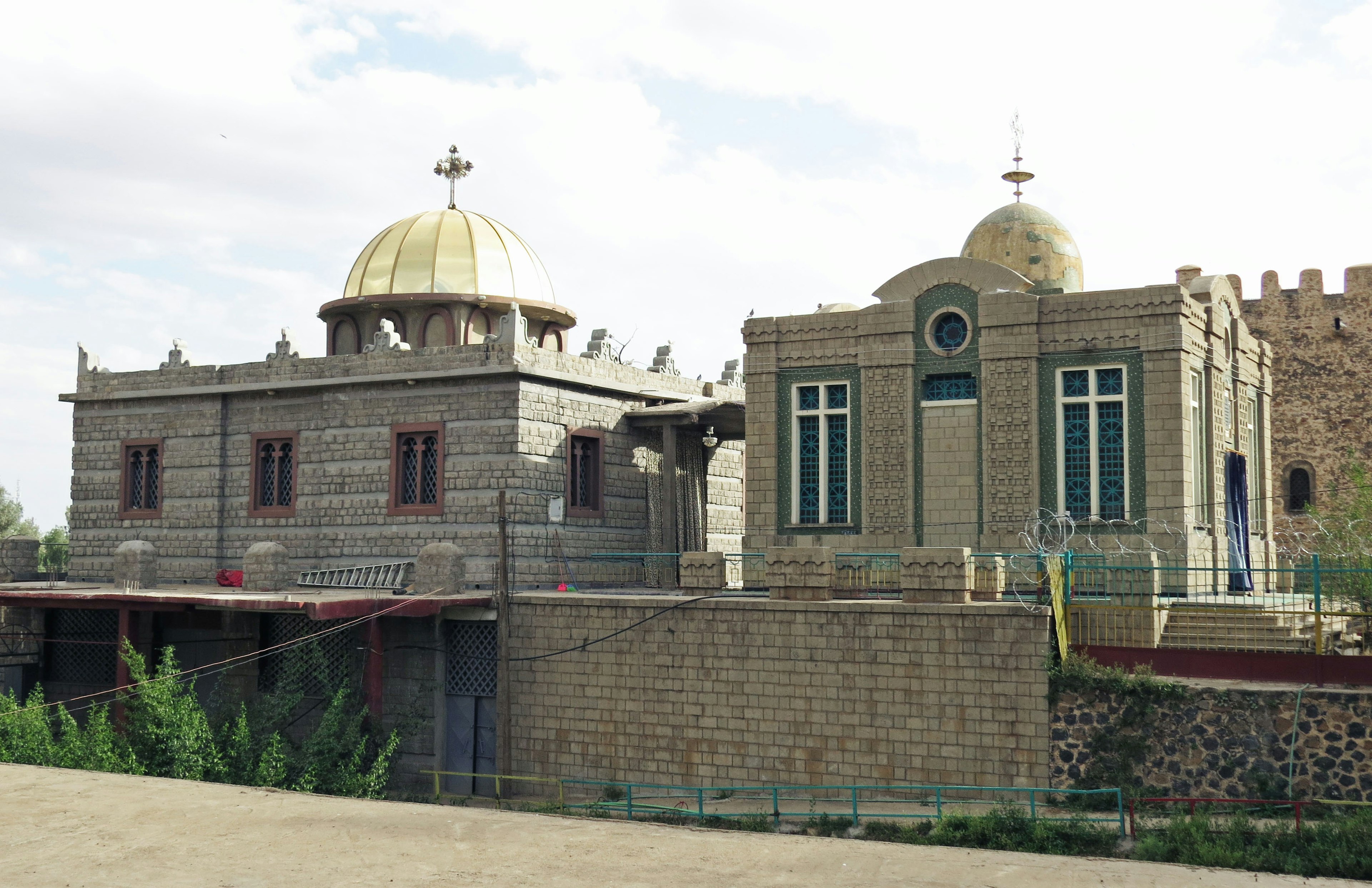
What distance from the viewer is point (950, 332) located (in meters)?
21.1

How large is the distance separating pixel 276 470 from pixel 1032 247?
14463mm

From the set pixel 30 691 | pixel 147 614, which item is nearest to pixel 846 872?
pixel 147 614

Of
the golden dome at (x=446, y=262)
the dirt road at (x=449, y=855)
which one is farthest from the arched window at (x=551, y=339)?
the dirt road at (x=449, y=855)

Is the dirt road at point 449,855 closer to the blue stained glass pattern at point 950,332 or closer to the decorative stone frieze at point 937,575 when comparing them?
the decorative stone frieze at point 937,575

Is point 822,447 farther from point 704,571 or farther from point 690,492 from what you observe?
point 690,492

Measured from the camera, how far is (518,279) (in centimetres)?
2767

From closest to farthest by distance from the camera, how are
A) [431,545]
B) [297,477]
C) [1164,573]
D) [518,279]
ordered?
1. [1164,573]
2. [431,545]
3. [297,477]
4. [518,279]

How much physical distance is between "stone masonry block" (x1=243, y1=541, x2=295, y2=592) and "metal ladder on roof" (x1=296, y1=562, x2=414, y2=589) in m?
1.00

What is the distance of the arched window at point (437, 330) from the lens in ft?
88.4

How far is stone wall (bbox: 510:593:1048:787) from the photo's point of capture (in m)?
17.3

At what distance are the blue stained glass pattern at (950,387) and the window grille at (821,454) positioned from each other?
4.25 ft

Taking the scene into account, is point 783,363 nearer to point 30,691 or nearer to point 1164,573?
point 1164,573

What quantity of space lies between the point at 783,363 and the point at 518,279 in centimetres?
795

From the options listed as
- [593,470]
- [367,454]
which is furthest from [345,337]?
[593,470]
